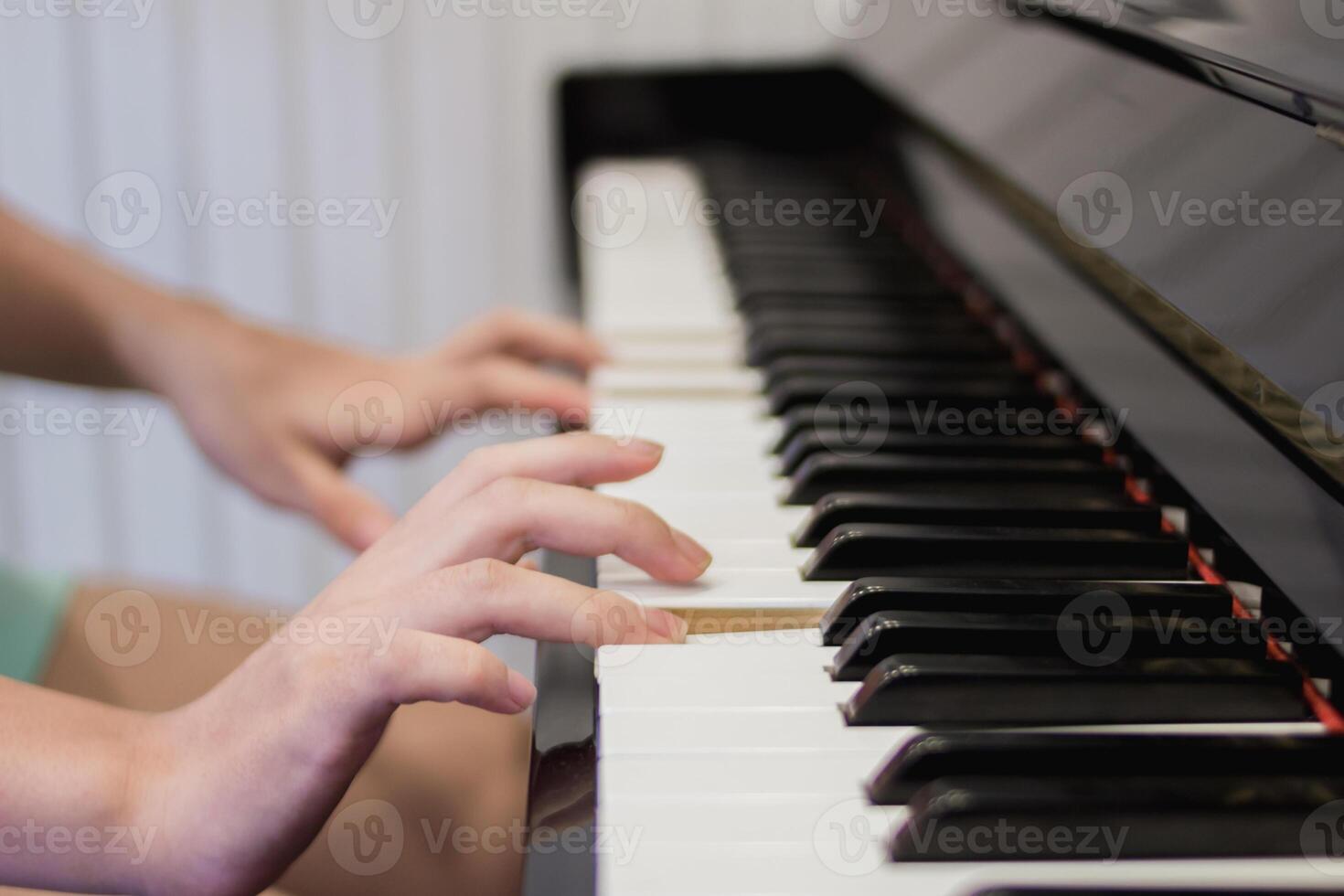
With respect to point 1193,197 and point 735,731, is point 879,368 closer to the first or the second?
point 1193,197

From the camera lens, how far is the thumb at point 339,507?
0.97 meters

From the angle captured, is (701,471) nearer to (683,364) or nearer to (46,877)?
(683,364)

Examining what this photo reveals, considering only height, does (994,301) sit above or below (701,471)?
above

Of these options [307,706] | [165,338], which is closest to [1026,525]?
[307,706]

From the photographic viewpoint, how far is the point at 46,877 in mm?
575

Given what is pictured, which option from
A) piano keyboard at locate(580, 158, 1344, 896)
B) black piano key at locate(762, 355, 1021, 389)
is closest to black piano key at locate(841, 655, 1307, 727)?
piano keyboard at locate(580, 158, 1344, 896)

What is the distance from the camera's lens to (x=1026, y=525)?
0.65 m

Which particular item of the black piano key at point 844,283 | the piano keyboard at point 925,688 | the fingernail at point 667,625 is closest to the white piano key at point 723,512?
the piano keyboard at point 925,688

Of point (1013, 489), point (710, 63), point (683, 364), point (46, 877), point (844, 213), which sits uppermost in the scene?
point (710, 63)

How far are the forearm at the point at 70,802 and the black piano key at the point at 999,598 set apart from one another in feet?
0.97

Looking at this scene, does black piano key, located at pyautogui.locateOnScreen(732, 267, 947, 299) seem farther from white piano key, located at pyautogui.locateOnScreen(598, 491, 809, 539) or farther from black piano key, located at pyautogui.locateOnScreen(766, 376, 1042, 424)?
white piano key, located at pyautogui.locateOnScreen(598, 491, 809, 539)

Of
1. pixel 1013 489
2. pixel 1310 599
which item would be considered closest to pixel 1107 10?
pixel 1013 489

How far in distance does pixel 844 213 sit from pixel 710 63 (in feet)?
0.97

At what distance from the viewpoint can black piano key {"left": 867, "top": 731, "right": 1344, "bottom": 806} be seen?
0.45 m
